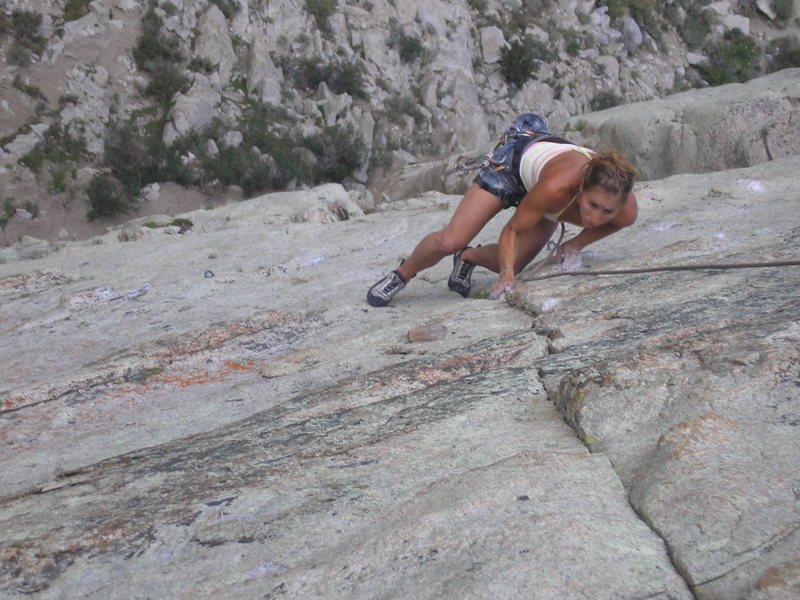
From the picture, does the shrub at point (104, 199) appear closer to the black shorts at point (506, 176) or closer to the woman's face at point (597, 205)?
the black shorts at point (506, 176)

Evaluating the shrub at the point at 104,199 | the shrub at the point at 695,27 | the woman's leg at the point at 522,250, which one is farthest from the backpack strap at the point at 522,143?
the shrub at the point at 695,27

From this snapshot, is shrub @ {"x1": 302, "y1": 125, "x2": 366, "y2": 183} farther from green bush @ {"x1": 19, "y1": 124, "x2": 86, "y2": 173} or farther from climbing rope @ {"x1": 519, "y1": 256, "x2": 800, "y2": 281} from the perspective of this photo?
climbing rope @ {"x1": 519, "y1": 256, "x2": 800, "y2": 281}

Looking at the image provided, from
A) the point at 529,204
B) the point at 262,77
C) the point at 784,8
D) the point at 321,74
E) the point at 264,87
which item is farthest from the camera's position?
the point at 784,8

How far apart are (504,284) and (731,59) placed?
2304cm

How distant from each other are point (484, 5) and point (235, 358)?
64.6 ft

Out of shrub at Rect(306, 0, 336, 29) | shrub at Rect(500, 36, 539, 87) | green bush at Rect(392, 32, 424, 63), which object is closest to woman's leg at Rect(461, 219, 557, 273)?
shrub at Rect(306, 0, 336, 29)

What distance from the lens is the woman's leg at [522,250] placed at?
14.4 feet

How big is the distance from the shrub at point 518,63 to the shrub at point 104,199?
11.4 metres

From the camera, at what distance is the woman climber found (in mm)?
3688

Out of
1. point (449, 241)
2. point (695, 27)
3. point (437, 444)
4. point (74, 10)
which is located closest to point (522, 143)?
point (449, 241)

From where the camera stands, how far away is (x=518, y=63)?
789 inches

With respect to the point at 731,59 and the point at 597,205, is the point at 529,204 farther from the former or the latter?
the point at 731,59

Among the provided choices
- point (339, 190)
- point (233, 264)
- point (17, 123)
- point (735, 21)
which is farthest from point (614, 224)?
point (735, 21)

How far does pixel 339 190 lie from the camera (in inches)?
362
